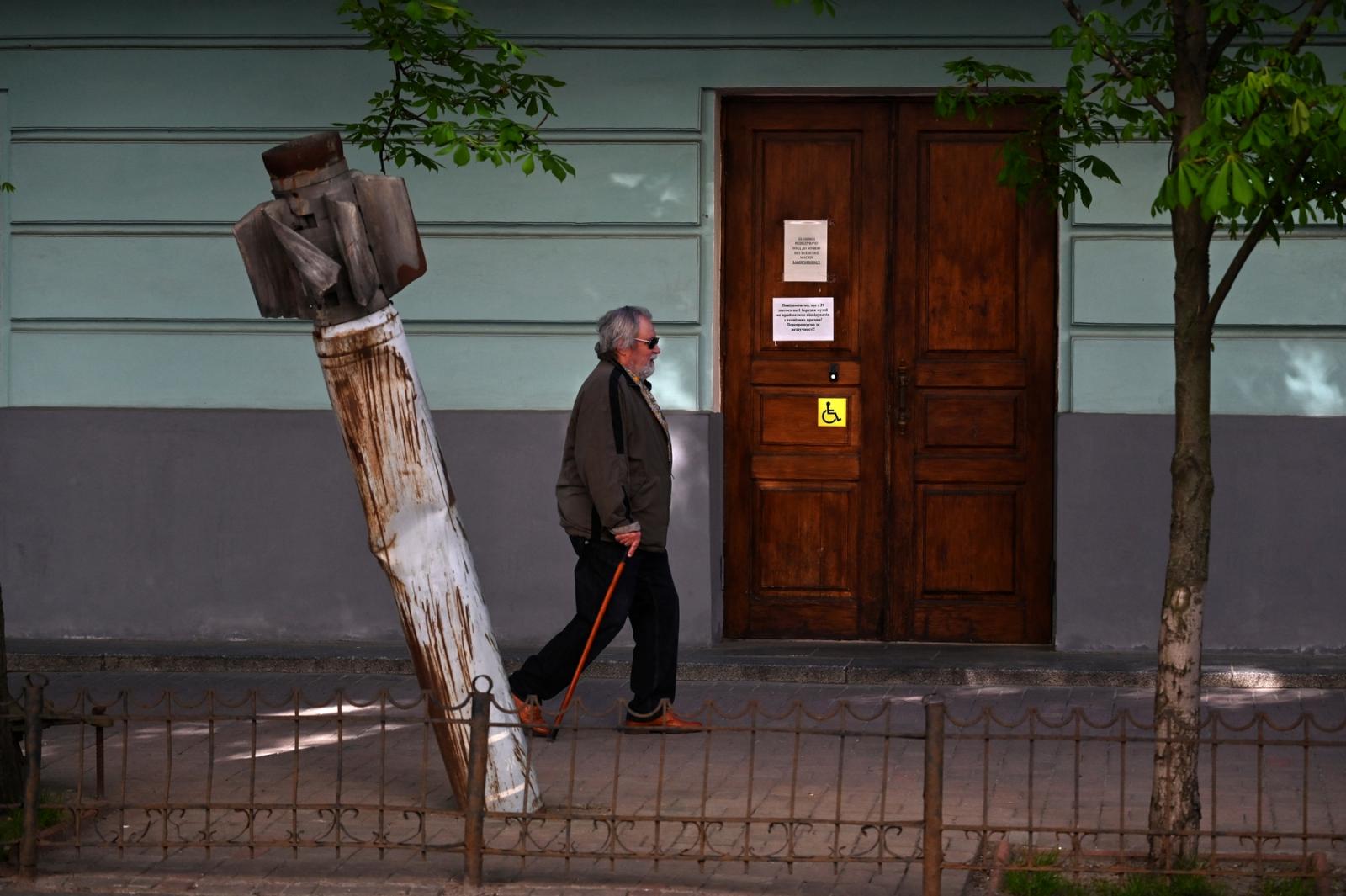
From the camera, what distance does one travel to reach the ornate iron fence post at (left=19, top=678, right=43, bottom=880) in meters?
5.78

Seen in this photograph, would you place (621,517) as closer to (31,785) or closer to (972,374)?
(31,785)

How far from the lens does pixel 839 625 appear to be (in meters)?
10.1

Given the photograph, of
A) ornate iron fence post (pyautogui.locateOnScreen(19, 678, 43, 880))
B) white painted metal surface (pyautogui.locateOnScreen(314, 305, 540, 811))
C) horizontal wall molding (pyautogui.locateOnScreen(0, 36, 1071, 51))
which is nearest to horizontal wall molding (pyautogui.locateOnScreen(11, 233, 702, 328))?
horizontal wall molding (pyautogui.locateOnScreen(0, 36, 1071, 51))

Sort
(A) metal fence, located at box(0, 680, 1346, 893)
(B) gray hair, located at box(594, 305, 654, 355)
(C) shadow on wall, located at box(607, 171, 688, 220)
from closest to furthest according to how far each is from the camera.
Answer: (A) metal fence, located at box(0, 680, 1346, 893) < (B) gray hair, located at box(594, 305, 654, 355) < (C) shadow on wall, located at box(607, 171, 688, 220)

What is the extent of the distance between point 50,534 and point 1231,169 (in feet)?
24.2

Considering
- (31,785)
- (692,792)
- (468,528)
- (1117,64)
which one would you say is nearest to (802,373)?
(468,528)

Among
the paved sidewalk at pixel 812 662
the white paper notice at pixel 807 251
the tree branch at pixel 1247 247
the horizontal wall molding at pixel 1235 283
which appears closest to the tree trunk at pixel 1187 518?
the tree branch at pixel 1247 247

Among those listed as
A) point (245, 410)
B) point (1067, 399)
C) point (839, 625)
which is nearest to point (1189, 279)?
point (1067, 399)

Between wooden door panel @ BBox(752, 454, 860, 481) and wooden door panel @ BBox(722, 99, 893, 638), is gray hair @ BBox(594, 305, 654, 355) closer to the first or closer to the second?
wooden door panel @ BBox(722, 99, 893, 638)

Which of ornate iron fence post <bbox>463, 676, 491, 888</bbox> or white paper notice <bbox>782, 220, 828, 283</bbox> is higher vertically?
white paper notice <bbox>782, 220, 828, 283</bbox>

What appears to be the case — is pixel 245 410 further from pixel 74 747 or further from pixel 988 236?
pixel 988 236

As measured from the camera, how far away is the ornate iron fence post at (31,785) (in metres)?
5.78

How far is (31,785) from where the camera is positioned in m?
5.82

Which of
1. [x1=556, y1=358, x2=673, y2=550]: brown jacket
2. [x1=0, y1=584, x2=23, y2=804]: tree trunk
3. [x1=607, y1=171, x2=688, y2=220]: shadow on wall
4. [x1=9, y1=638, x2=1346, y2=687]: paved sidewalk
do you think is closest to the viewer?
[x1=0, y1=584, x2=23, y2=804]: tree trunk
